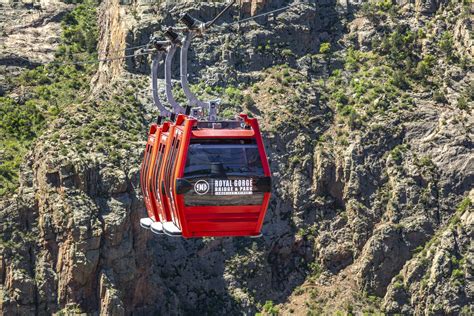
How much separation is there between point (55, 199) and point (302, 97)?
27.5m

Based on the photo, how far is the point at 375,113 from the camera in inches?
5030

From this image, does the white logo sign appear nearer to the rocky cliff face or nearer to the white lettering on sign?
the white lettering on sign

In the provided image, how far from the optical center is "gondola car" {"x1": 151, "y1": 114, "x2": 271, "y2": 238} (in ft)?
231

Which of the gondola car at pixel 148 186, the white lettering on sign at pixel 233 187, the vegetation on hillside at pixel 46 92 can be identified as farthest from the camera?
the vegetation on hillside at pixel 46 92

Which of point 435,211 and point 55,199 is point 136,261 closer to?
point 55,199

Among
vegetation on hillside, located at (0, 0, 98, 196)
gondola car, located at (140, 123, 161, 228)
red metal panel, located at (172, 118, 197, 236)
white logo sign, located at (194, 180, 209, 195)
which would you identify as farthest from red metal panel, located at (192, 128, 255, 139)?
vegetation on hillside, located at (0, 0, 98, 196)

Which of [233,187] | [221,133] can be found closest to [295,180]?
[221,133]

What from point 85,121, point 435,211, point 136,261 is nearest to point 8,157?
point 85,121

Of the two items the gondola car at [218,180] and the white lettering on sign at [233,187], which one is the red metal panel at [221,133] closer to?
the gondola car at [218,180]

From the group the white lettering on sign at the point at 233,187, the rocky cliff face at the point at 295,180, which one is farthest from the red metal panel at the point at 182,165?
the rocky cliff face at the point at 295,180

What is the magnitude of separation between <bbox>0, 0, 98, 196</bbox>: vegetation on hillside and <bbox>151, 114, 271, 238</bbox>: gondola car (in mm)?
48922

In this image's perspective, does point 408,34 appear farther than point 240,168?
Yes

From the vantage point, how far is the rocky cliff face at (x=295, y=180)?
115000 millimetres

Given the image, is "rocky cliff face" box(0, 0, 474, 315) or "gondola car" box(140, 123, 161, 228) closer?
"gondola car" box(140, 123, 161, 228)
